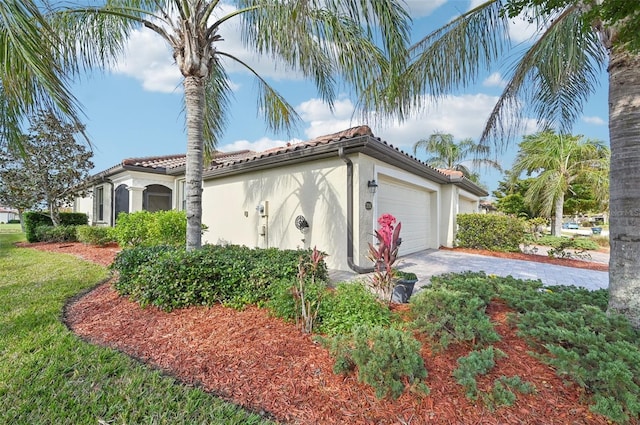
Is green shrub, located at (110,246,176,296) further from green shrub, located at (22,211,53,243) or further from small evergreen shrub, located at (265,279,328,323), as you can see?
green shrub, located at (22,211,53,243)

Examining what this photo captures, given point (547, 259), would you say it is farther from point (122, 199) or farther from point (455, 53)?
point (122, 199)

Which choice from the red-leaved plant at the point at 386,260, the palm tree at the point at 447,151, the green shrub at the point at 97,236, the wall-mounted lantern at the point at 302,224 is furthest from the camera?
the palm tree at the point at 447,151

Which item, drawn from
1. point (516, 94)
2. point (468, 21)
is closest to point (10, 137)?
point (468, 21)

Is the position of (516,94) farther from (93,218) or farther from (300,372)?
(93,218)

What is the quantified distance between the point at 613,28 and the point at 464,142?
70.2 ft

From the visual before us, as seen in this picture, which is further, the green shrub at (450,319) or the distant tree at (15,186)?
the distant tree at (15,186)

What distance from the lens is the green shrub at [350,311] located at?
370cm

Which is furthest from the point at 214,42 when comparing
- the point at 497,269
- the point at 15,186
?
the point at 15,186

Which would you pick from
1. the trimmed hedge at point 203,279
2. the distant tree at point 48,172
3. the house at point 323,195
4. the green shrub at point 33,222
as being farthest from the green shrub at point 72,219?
the trimmed hedge at point 203,279

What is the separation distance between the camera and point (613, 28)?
321cm

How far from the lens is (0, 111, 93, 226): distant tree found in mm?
13641

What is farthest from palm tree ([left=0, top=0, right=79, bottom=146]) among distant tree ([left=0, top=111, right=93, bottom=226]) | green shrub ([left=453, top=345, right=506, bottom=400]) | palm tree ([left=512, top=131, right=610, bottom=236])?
palm tree ([left=512, top=131, right=610, bottom=236])

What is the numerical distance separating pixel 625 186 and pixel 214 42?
7105mm

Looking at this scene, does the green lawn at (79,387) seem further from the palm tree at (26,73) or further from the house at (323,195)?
the house at (323,195)
